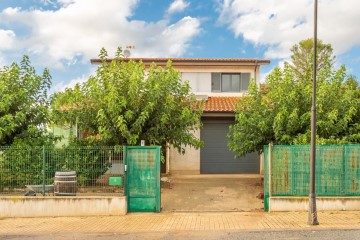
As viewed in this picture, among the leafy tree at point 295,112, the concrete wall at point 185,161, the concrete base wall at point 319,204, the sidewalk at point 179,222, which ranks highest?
the leafy tree at point 295,112

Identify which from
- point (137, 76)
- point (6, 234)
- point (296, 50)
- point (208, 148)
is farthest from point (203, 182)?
point (296, 50)

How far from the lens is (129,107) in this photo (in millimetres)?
14930

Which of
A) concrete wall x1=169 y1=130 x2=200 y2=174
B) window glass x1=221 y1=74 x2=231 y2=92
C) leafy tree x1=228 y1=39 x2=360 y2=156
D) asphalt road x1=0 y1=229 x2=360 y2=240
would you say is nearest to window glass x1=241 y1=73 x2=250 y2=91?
window glass x1=221 y1=74 x2=231 y2=92

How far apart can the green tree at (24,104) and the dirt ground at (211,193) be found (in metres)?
5.39

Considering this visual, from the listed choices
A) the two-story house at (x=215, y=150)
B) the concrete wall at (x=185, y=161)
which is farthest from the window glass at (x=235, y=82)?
the concrete wall at (x=185, y=161)

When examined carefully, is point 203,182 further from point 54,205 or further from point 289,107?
point 54,205

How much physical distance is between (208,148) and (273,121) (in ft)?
21.1

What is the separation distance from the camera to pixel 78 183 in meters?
12.9

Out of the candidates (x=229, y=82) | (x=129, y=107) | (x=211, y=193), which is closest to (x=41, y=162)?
(x=129, y=107)

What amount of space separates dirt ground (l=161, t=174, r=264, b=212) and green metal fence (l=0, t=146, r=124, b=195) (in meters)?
2.67

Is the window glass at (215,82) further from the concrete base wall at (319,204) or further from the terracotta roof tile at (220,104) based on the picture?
the concrete base wall at (319,204)

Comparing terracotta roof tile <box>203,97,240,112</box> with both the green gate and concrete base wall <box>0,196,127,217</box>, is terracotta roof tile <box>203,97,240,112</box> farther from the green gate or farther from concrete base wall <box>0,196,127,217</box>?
concrete base wall <box>0,196,127,217</box>

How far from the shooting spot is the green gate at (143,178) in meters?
12.8

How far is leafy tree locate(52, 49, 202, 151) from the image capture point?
1454cm
